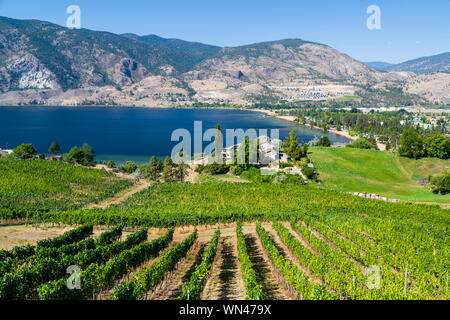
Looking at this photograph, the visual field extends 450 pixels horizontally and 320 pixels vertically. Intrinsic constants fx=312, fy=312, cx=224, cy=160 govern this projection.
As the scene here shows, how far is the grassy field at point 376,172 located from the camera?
187ft

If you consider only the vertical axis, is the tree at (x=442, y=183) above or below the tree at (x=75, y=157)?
below

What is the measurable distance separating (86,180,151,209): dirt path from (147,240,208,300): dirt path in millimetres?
21767

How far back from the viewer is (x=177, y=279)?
21.9 meters

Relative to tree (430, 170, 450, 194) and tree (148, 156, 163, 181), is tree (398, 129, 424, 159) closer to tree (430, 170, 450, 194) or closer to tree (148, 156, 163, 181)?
tree (430, 170, 450, 194)

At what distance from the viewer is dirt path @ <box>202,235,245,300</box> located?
1898 cm

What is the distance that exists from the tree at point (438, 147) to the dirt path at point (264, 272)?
64.6 m

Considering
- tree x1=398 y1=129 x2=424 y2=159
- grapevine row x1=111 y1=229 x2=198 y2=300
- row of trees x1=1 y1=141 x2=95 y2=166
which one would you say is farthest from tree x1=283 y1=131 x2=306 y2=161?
grapevine row x1=111 y1=229 x2=198 y2=300

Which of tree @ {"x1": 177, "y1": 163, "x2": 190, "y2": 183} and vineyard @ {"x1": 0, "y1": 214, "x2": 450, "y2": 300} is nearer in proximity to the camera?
vineyard @ {"x1": 0, "y1": 214, "x2": 450, "y2": 300}

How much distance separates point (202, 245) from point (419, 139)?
68915 mm

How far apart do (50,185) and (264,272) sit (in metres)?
40.3

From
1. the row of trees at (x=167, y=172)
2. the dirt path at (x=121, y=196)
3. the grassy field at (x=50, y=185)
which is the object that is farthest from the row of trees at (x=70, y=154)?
the dirt path at (x=121, y=196)

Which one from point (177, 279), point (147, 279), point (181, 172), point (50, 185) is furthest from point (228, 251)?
point (181, 172)

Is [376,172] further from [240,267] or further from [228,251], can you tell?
[240,267]

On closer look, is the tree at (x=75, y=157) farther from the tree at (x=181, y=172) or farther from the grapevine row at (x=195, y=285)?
the grapevine row at (x=195, y=285)
